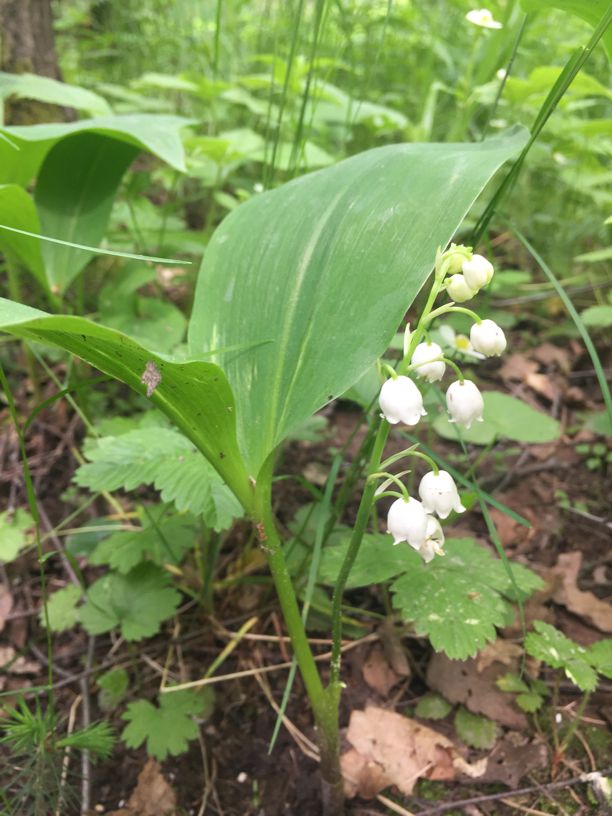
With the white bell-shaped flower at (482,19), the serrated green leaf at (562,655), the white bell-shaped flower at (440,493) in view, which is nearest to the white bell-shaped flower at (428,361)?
the white bell-shaped flower at (440,493)

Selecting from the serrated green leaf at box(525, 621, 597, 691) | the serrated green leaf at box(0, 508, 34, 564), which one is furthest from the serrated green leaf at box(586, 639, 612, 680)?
the serrated green leaf at box(0, 508, 34, 564)

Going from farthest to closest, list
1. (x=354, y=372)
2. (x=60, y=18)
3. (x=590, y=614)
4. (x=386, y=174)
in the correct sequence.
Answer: (x=60, y=18), (x=590, y=614), (x=386, y=174), (x=354, y=372)

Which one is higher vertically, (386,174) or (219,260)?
(386,174)

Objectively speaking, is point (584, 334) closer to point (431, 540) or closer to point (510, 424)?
point (431, 540)

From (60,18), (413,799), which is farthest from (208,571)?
(60,18)

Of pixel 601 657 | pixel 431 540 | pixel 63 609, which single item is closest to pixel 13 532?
pixel 63 609

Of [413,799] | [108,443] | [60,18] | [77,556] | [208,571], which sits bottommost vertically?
[77,556]

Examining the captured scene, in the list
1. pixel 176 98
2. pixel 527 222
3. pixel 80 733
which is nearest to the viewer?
pixel 80 733

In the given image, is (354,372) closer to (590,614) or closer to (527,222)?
(590,614)
